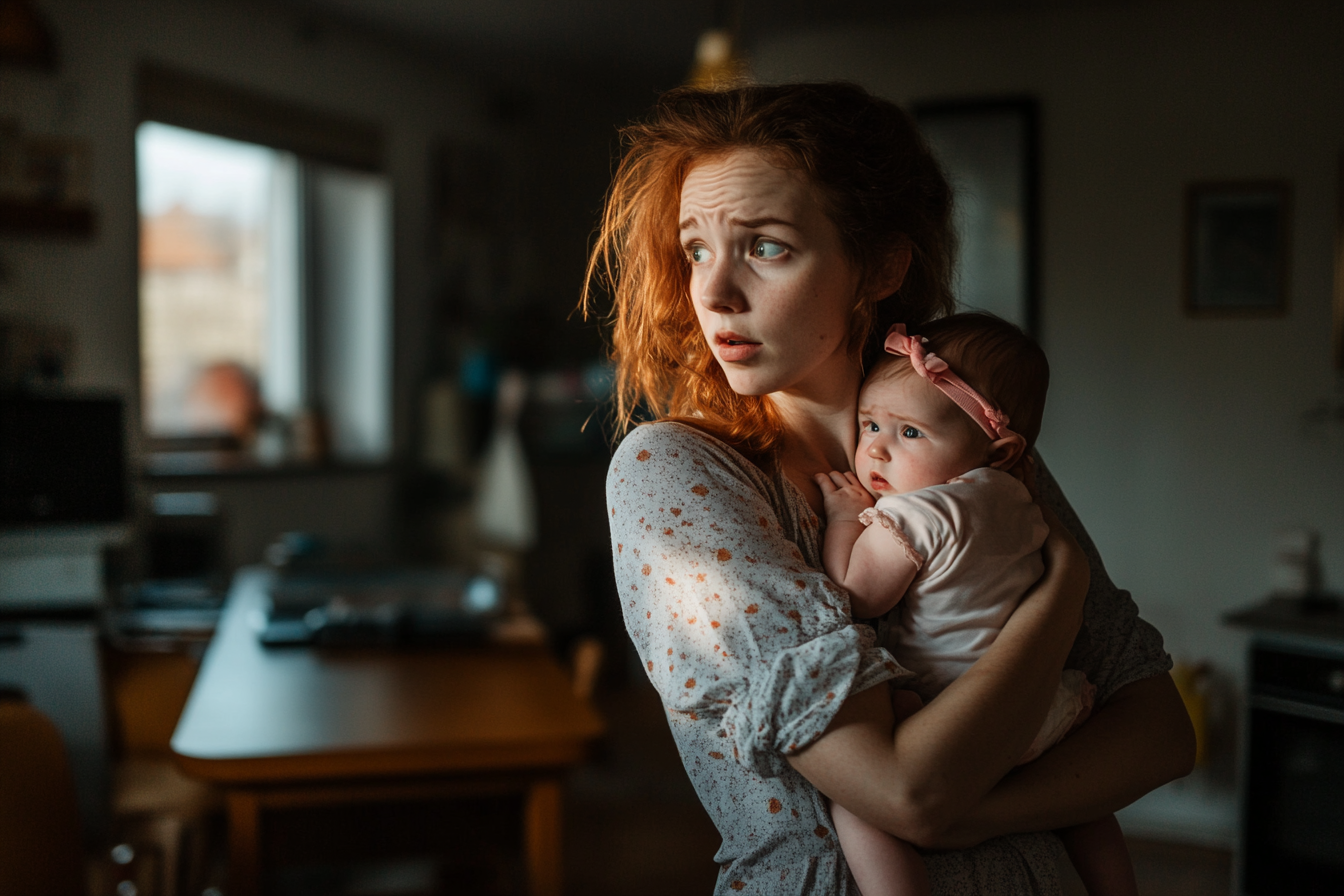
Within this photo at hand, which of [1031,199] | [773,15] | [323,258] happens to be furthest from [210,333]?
[1031,199]

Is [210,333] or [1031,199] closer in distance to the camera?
[1031,199]

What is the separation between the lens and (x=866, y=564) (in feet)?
2.76

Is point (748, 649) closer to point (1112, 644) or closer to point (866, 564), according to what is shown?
point (866, 564)

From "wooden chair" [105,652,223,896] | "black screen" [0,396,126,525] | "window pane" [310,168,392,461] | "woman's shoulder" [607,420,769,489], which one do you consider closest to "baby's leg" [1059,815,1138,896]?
"woman's shoulder" [607,420,769,489]

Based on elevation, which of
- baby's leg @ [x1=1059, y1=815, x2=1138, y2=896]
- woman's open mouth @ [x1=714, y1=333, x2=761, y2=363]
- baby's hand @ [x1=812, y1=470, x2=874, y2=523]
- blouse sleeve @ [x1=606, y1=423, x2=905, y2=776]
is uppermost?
woman's open mouth @ [x1=714, y1=333, x2=761, y2=363]

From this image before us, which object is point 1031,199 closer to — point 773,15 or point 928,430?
point 773,15

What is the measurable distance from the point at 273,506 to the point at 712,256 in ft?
12.0

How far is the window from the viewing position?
3912 millimetres

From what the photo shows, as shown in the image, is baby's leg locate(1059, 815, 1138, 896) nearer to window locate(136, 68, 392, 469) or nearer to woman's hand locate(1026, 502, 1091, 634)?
woman's hand locate(1026, 502, 1091, 634)

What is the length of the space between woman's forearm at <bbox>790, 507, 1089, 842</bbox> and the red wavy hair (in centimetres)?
29

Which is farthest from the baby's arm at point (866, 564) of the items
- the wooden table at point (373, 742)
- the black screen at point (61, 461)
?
the black screen at point (61, 461)

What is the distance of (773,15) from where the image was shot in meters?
3.98

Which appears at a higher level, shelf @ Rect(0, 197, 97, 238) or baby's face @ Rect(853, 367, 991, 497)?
shelf @ Rect(0, 197, 97, 238)

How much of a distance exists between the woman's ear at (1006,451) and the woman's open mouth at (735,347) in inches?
9.4
